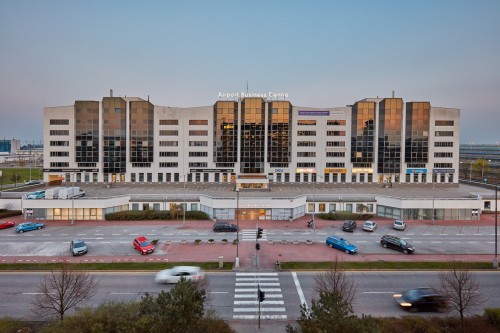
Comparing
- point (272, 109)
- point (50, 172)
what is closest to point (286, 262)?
point (272, 109)

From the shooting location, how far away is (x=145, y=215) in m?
55.3

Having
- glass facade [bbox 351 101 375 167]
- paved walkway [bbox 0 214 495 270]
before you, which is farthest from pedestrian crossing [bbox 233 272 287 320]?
glass facade [bbox 351 101 375 167]

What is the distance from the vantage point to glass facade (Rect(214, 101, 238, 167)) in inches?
3297

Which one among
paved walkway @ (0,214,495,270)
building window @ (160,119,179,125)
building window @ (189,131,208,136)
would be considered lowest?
paved walkway @ (0,214,495,270)

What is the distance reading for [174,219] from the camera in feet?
183

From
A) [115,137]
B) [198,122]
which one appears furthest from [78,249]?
[198,122]

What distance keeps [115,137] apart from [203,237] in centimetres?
5201

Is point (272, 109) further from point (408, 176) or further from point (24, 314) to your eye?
point (24, 314)

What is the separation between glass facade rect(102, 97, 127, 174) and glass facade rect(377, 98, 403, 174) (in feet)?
239

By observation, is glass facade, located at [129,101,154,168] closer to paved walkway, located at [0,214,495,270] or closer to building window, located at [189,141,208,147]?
building window, located at [189,141,208,147]

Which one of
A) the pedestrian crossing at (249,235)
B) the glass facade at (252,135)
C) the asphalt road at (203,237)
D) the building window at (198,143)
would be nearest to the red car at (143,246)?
the asphalt road at (203,237)

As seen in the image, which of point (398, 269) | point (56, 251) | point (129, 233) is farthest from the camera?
point (129, 233)

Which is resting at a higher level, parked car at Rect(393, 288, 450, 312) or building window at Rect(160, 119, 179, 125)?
building window at Rect(160, 119, 179, 125)

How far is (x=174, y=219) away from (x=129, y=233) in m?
10.00
